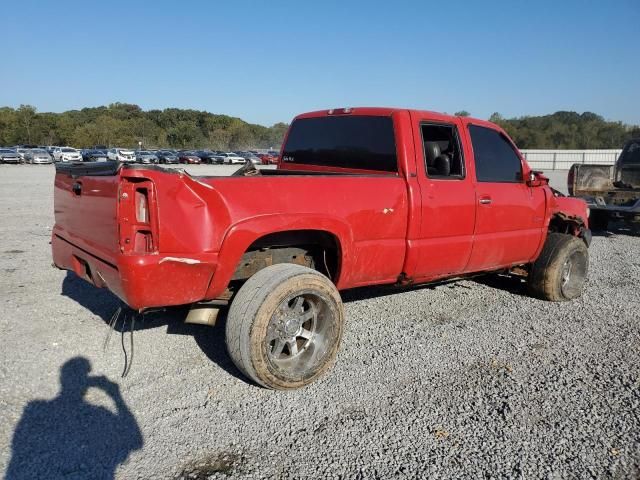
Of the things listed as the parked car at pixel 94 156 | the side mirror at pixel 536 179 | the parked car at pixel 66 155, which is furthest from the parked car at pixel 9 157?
the side mirror at pixel 536 179

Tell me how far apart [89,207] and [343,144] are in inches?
91.2

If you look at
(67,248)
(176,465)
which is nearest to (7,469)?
(176,465)

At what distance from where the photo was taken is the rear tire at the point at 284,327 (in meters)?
3.32

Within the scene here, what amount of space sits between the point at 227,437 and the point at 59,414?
1063mm

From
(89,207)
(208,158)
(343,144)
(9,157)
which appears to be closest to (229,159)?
(208,158)

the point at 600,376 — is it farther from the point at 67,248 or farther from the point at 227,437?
the point at 67,248


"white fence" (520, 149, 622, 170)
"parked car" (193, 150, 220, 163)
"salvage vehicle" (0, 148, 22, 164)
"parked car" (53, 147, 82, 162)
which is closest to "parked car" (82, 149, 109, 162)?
"parked car" (53, 147, 82, 162)

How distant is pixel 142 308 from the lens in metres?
3.16

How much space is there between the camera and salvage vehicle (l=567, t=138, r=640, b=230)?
10477mm

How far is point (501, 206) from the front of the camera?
195 inches

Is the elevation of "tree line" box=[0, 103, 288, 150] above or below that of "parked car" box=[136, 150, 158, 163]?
above

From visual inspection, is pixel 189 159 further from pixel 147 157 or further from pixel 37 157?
pixel 37 157

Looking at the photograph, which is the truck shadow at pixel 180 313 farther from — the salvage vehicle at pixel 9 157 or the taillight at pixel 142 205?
the salvage vehicle at pixel 9 157

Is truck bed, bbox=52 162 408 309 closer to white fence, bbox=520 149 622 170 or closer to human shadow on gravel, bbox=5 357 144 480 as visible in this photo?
human shadow on gravel, bbox=5 357 144 480
